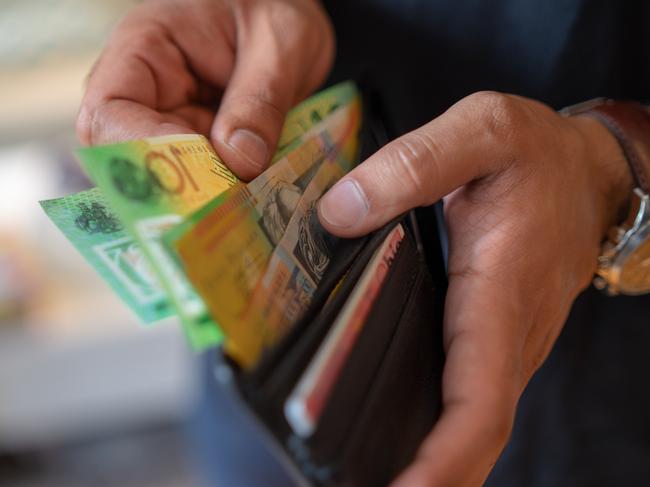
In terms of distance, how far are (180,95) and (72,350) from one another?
125 centimetres

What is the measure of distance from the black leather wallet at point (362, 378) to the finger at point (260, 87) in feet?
0.45

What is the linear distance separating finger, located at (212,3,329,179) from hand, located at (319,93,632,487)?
0.12 m

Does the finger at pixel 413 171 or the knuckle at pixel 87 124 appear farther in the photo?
the knuckle at pixel 87 124

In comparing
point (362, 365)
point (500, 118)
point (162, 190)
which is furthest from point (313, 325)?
point (500, 118)

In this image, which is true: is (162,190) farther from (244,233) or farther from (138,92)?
(138,92)

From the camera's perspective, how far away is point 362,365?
394 millimetres

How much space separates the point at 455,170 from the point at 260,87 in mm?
245

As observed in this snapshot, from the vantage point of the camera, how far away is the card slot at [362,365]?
1.17 feet

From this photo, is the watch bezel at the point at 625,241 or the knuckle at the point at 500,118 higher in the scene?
the knuckle at the point at 500,118

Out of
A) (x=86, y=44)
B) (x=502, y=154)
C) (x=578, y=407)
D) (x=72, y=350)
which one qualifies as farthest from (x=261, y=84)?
(x=72, y=350)

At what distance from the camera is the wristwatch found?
633 millimetres

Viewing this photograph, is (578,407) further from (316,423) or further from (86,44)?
(86,44)

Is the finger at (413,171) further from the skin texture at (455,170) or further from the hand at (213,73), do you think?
the hand at (213,73)

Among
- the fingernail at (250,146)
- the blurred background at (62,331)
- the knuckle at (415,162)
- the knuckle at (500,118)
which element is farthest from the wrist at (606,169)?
the blurred background at (62,331)
